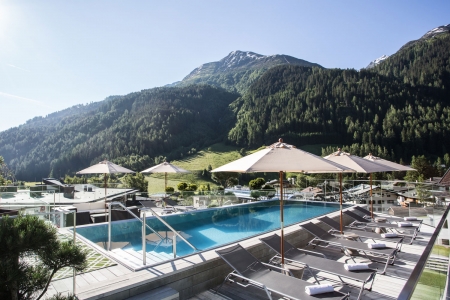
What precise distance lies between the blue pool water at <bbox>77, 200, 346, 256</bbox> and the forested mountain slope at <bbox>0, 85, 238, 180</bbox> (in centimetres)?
7010

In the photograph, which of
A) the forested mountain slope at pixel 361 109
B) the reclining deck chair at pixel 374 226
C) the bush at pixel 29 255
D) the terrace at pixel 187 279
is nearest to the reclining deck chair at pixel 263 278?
the terrace at pixel 187 279

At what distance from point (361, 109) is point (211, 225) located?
3439 inches

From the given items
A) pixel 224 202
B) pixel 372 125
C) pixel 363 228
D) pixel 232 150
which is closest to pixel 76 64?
pixel 224 202

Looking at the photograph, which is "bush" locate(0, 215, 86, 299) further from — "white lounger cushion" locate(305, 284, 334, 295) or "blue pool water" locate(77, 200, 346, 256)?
"white lounger cushion" locate(305, 284, 334, 295)

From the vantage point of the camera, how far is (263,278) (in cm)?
370

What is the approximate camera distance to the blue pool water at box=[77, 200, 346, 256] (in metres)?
4.82

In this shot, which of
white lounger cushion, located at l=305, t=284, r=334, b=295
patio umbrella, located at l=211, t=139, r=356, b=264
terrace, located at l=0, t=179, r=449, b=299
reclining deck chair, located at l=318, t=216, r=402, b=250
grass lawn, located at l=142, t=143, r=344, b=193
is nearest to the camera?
terrace, located at l=0, t=179, r=449, b=299

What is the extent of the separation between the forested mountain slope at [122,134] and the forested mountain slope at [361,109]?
47.1 ft

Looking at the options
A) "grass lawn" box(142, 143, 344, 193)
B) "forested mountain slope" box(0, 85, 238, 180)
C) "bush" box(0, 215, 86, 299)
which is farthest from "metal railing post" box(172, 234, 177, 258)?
"forested mountain slope" box(0, 85, 238, 180)

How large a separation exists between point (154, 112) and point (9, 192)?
86975mm

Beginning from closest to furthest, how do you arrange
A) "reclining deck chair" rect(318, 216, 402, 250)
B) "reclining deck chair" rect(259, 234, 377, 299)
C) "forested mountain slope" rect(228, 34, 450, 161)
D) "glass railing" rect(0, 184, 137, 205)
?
"reclining deck chair" rect(259, 234, 377, 299) → "reclining deck chair" rect(318, 216, 402, 250) → "glass railing" rect(0, 184, 137, 205) → "forested mountain slope" rect(228, 34, 450, 161)

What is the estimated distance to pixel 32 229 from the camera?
7.38 feet

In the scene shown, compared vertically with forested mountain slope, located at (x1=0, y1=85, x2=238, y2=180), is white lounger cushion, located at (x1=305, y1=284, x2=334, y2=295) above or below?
below

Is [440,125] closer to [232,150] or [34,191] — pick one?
[232,150]
